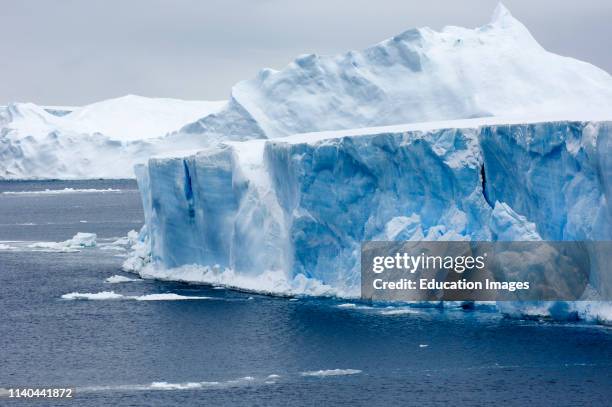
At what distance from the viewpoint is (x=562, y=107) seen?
47.8 m

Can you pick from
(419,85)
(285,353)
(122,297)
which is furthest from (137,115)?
(285,353)

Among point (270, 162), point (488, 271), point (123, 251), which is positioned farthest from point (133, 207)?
point (488, 271)

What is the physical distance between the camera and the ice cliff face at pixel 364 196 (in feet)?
79.9

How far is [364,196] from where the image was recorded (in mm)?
28312

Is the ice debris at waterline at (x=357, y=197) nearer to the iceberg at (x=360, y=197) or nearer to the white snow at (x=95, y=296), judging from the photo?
the iceberg at (x=360, y=197)

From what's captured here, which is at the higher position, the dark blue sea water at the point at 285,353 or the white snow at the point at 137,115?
the white snow at the point at 137,115

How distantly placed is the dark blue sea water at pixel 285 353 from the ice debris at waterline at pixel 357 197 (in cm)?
124

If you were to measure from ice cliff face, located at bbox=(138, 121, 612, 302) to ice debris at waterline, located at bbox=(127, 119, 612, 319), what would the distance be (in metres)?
0.03

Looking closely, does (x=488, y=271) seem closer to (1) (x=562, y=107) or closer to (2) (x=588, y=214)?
(2) (x=588, y=214)

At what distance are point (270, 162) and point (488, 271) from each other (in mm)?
8287

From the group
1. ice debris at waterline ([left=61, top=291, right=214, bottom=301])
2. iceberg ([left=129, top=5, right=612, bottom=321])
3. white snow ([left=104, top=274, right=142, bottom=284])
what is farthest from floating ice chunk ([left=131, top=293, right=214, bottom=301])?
white snow ([left=104, top=274, right=142, bottom=284])

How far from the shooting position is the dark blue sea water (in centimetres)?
1897

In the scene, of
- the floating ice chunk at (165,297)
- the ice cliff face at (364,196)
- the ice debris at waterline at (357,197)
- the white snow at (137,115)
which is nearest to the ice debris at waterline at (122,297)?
the floating ice chunk at (165,297)

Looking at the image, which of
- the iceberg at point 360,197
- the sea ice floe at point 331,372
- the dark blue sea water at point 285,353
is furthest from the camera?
the iceberg at point 360,197
